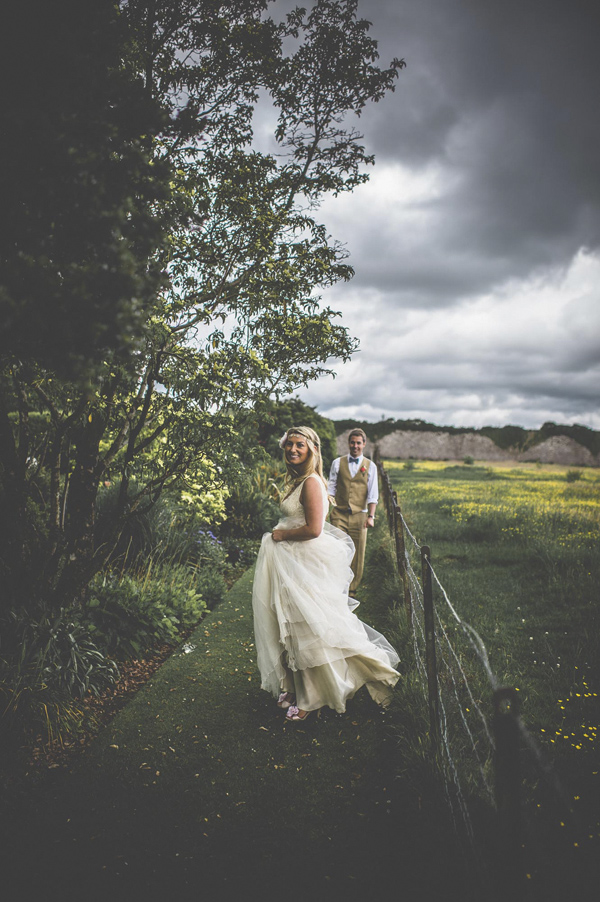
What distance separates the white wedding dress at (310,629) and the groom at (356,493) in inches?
111

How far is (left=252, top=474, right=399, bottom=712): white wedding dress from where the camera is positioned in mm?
3625

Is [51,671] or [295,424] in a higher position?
[295,424]

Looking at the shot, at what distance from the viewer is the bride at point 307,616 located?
3635mm

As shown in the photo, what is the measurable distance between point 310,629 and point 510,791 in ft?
7.19

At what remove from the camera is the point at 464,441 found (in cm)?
4147

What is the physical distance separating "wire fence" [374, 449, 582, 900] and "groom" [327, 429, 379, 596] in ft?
7.23

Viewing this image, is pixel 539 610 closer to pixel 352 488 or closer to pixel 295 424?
pixel 352 488

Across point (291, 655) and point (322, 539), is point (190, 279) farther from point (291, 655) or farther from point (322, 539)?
point (291, 655)

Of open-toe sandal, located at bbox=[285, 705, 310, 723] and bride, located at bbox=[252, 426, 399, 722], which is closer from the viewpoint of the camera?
bride, located at bbox=[252, 426, 399, 722]

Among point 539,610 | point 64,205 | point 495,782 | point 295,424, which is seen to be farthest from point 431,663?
point 295,424

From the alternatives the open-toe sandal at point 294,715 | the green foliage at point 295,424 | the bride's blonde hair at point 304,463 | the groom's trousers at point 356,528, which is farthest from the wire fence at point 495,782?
the green foliage at point 295,424

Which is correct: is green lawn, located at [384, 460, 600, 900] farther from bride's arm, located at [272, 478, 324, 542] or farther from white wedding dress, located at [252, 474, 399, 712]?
bride's arm, located at [272, 478, 324, 542]

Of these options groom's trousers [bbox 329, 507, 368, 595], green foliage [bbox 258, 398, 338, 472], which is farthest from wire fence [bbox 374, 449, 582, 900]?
green foliage [bbox 258, 398, 338, 472]

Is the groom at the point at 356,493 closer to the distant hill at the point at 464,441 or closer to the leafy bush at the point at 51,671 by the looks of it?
the leafy bush at the point at 51,671
